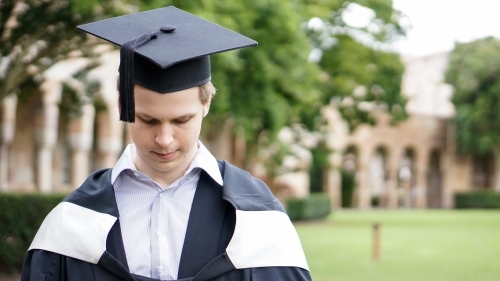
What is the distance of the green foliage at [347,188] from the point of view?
153ft

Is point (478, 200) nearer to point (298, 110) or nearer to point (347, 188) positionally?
point (347, 188)

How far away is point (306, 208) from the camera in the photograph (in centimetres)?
3072

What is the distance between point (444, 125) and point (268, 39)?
131 feet

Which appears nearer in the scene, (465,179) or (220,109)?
(220,109)

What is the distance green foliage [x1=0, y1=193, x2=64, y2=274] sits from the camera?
37.0 ft

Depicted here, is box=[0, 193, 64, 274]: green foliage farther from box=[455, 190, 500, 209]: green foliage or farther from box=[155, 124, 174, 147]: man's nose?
box=[455, 190, 500, 209]: green foliage

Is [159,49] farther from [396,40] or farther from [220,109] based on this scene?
[396,40]

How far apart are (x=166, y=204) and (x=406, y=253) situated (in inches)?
578

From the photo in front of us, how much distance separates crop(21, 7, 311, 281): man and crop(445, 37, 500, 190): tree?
44.4 metres

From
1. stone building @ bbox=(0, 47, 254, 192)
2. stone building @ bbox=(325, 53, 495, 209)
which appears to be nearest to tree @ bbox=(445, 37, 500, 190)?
stone building @ bbox=(325, 53, 495, 209)

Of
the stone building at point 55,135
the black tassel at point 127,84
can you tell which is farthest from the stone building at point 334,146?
the black tassel at point 127,84

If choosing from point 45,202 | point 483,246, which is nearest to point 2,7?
point 45,202

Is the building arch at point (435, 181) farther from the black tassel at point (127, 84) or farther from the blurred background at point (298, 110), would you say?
the black tassel at point (127, 84)

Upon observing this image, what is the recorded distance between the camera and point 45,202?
11508 millimetres
